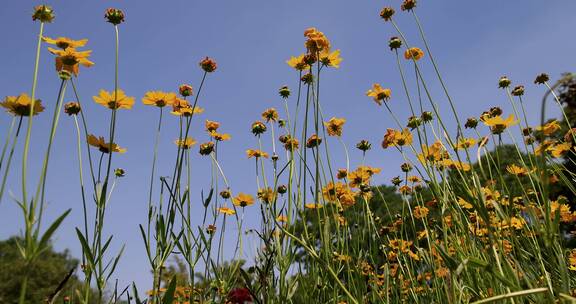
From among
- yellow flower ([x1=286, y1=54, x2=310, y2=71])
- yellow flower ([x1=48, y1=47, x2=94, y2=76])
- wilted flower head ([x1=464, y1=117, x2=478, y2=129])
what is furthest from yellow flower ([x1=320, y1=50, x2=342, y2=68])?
wilted flower head ([x1=464, y1=117, x2=478, y2=129])

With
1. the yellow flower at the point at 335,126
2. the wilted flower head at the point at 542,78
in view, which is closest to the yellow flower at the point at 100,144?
the yellow flower at the point at 335,126

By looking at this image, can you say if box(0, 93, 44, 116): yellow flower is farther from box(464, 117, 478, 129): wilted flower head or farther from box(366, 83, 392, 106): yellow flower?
box(464, 117, 478, 129): wilted flower head

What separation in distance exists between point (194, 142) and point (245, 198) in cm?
55

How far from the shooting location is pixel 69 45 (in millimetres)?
1564

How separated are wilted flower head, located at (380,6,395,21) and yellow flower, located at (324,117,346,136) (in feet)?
2.10

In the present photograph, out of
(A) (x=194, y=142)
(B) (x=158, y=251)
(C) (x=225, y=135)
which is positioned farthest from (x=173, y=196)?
(C) (x=225, y=135)

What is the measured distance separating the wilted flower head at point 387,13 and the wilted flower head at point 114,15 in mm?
1427

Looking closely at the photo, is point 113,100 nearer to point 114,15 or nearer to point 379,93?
point 114,15

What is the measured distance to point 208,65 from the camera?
2250mm

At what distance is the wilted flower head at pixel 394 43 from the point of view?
260 centimetres

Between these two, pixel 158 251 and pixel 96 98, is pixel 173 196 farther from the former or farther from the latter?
pixel 96 98

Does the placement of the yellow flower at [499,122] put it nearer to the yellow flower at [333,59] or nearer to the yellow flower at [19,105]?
the yellow flower at [333,59]

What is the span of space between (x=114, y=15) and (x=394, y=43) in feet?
5.35

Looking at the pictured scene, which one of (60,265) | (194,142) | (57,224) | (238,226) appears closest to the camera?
(57,224)
